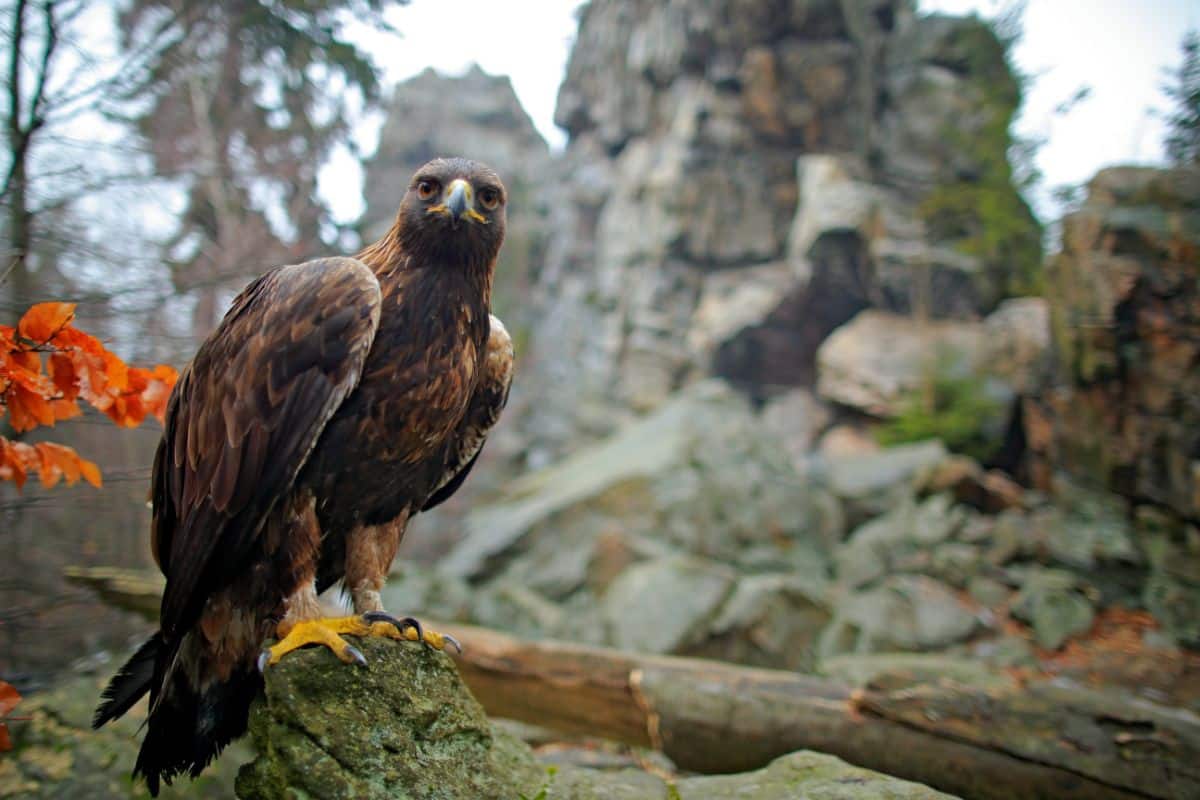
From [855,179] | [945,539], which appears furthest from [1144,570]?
[855,179]

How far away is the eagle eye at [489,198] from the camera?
2.43 metres

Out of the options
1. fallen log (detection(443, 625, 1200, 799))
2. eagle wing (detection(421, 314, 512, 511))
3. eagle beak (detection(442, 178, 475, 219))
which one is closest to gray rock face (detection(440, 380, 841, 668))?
fallen log (detection(443, 625, 1200, 799))

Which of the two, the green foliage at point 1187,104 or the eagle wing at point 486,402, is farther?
the green foliage at point 1187,104

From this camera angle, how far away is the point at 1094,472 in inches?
313

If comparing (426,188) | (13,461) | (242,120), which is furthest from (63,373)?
(242,120)

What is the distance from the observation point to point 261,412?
216cm

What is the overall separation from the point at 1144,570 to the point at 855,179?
1015 centimetres

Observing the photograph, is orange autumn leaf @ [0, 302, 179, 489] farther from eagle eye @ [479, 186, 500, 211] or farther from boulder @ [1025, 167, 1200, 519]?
boulder @ [1025, 167, 1200, 519]

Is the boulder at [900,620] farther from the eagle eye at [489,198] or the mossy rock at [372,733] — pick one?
the eagle eye at [489,198]

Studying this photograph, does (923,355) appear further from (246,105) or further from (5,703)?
(5,703)

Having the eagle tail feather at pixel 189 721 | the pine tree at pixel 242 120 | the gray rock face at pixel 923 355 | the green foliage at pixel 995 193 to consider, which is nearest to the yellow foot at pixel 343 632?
the eagle tail feather at pixel 189 721

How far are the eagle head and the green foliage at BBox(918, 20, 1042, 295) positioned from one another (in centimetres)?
1208

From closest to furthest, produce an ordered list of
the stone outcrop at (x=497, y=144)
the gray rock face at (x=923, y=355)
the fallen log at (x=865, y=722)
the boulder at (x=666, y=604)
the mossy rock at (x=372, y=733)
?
the mossy rock at (x=372, y=733) < the fallen log at (x=865, y=722) < the boulder at (x=666, y=604) < the gray rock face at (x=923, y=355) < the stone outcrop at (x=497, y=144)

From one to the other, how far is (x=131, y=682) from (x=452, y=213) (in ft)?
5.96
